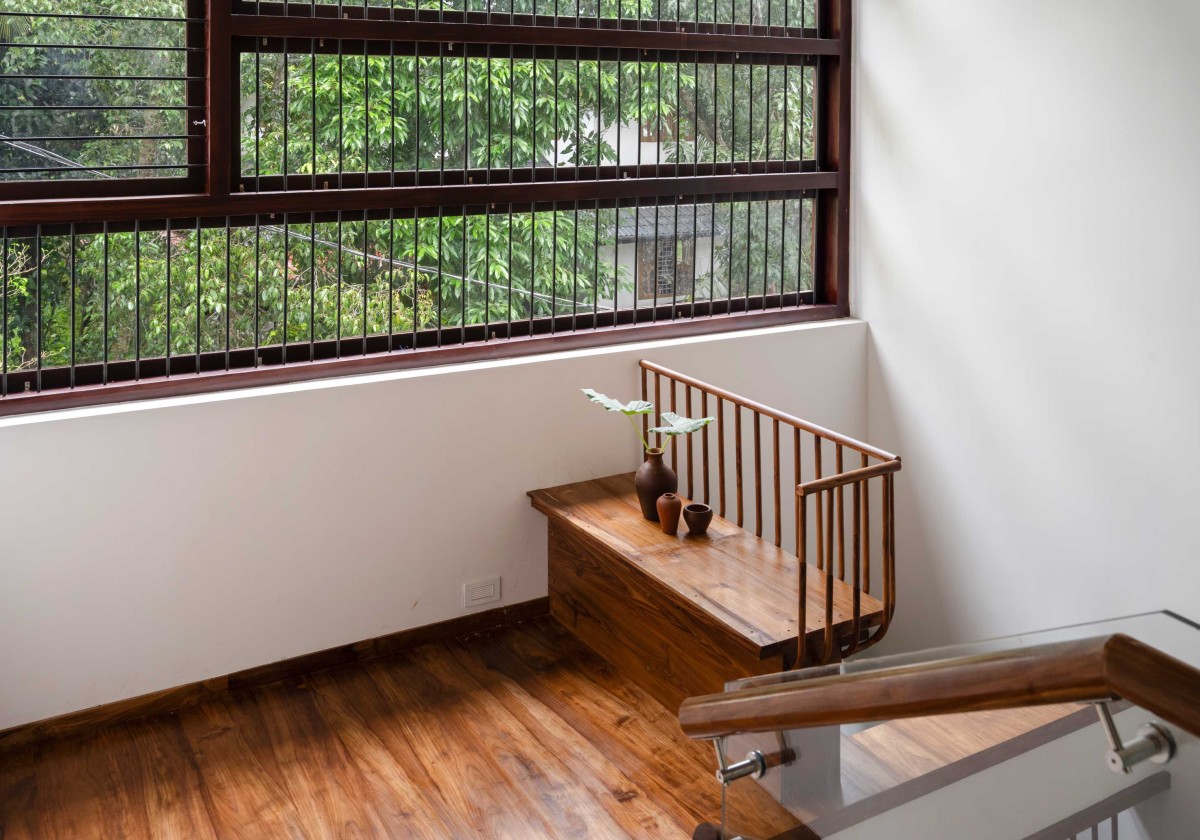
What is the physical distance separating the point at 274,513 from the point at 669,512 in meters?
1.16

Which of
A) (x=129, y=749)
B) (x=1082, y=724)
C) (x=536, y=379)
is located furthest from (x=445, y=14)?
(x=1082, y=724)

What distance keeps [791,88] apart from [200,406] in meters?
2.45

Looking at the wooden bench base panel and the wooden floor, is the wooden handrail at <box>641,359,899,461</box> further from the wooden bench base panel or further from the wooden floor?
the wooden floor

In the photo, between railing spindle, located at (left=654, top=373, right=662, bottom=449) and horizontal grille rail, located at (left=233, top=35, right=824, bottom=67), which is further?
railing spindle, located at (left=654, top=373, right=662, bottom=449)

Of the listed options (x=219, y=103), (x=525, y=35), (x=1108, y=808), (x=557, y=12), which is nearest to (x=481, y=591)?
(x=219, y=103)

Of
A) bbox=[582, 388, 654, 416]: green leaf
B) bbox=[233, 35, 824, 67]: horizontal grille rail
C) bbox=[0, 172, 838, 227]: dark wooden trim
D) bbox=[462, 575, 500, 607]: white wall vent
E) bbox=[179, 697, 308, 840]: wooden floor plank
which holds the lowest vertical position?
bbox=[179, 697, 308, 840]: wooden floor plank

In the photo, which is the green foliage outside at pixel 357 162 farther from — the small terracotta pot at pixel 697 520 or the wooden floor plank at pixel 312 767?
the wooden floor plank at pixel 312 767

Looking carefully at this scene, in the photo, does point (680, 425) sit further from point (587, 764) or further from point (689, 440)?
point (587, 764)

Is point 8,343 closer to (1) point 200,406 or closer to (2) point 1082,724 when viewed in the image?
(1) point 200,406

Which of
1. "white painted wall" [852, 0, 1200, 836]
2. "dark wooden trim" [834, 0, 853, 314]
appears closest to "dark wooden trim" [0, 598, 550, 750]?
"white painted wall" [852, 0, 1200, 836]

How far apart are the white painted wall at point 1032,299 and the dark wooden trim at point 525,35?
0.45 metres

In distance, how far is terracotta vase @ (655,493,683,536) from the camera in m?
3.32

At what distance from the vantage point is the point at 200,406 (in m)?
3.10

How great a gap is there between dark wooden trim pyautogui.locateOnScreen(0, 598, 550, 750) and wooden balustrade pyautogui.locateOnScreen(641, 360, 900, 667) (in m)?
0.76
